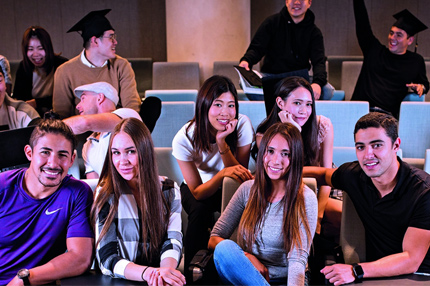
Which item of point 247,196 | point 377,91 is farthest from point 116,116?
point 377,91

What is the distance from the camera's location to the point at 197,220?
274 cm

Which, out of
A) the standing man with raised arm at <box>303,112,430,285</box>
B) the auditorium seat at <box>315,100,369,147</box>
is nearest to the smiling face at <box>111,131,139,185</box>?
the standing man with raised arm at <box>303,112,430,285</box>

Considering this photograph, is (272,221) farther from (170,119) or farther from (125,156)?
(170,119)

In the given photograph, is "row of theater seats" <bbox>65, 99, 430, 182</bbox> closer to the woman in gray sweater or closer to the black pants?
the black pants

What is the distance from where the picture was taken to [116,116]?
9.35 ft

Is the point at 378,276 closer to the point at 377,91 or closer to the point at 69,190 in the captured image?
the point at 69,190

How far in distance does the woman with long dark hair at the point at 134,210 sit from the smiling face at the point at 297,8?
8.93 ft

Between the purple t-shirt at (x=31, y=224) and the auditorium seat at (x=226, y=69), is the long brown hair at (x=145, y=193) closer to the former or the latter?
the purple t-shirt at (x=31, y=224)

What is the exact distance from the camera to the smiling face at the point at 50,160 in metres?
2.14

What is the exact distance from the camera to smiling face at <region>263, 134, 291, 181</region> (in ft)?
7.48

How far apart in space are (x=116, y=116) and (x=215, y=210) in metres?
0.77

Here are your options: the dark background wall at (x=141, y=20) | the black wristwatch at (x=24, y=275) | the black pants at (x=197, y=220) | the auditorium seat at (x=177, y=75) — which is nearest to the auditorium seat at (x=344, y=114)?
the black pants at (x=197, y=220)

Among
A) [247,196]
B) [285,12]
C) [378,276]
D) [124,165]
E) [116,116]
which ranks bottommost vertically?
[378,276]

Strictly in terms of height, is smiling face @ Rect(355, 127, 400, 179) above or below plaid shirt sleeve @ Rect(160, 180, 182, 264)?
above
